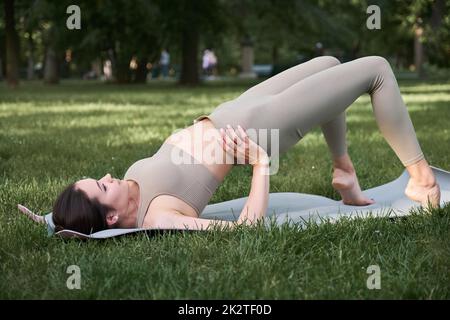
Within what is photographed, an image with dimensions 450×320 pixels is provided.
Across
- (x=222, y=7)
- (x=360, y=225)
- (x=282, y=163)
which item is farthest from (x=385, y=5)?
(x=360, y=225)

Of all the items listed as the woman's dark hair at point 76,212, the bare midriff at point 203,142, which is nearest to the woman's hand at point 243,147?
the bare midriff at point 203,142

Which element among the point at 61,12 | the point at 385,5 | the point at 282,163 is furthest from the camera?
the point at 61,12

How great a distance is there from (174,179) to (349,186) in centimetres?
111

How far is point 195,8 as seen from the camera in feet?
71.9

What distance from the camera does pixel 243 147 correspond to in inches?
127

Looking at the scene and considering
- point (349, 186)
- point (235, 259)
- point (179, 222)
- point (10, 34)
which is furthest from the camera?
point (10, 34)

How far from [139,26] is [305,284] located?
2280 cm

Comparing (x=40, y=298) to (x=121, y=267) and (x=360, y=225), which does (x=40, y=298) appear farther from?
(x=360, y=225)

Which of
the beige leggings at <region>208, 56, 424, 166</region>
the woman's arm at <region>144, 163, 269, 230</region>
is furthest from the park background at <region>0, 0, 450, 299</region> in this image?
the beige leggings at <region>208, 56, 424, 166</region>

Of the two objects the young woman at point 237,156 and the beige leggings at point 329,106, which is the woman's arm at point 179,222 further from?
the beige leggings at point 329,106

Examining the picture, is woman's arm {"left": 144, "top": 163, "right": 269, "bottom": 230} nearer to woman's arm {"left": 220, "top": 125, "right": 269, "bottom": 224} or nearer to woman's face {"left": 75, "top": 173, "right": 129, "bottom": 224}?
woman's arm {"left": 220, "top": 125, "right": 269, "bottom": 224}

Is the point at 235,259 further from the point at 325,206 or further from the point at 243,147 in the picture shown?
the point at 325,206

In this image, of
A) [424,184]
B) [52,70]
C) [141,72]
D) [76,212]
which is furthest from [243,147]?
[52,70]

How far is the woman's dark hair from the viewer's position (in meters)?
3.10
